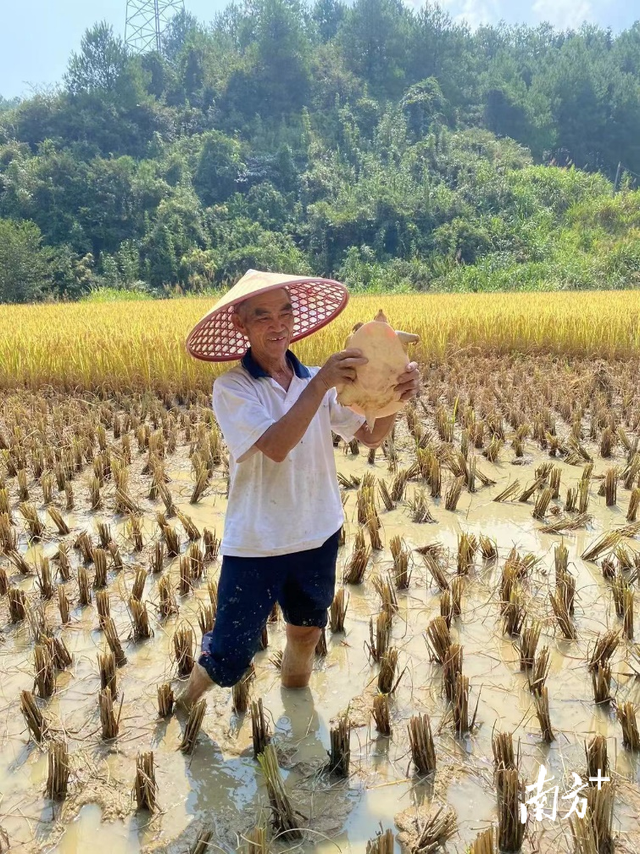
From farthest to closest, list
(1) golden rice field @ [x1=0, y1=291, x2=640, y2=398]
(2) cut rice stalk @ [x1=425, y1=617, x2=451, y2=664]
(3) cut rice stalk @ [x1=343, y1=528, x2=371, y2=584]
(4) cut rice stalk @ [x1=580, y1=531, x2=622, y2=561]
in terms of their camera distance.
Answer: (1) golden rice field @ [x1=0, y1=291, x2=640, y2=398]
(4) cut rice stalk @ [x1=580, y1=531, x2=622, y2=561]
(3) cut rice stalk @ [x1=343, y1=528, x2=371, y2=584]
(2) cut rice stalk @ [x1=425, y1=617, x2=451, y2=664]

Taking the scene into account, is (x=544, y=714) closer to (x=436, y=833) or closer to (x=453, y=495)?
(x=436, y=833)

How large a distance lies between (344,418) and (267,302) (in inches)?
18.1

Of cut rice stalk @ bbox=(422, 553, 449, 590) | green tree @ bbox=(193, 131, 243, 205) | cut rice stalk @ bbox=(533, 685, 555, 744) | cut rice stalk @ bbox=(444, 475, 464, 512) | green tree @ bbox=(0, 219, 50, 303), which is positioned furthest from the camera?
green tree @ bbox=(193, 131, 243, 205)

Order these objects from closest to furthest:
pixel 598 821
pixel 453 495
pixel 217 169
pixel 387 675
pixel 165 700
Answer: pixel 598 821, pixel 165 700, pixel 387 675, pixel 453 495, pixel 217 169

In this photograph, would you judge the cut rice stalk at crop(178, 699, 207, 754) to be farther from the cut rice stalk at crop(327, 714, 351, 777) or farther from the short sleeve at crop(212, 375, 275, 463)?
the short sleeve at crop(212, 375, 275, 463)

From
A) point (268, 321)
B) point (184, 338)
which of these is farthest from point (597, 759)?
point (184, 338)

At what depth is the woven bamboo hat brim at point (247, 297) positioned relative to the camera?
1.82 meters

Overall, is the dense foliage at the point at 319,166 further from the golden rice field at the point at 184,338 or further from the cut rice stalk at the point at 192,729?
the cut rice stalk at the point at 192,729

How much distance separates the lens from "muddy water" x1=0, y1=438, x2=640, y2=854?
1.81 m

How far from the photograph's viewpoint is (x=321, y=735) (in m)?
2.15

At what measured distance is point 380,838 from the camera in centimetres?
157

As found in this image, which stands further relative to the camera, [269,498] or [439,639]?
[439,639]

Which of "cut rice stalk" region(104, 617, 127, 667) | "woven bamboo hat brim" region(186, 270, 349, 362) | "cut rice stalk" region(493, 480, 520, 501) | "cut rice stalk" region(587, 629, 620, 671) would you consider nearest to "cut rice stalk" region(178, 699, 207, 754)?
"cut rice stalk" region(104, 617, 127, 667)

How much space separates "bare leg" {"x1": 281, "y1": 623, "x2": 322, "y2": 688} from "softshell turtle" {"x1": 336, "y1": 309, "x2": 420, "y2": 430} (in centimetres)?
74
